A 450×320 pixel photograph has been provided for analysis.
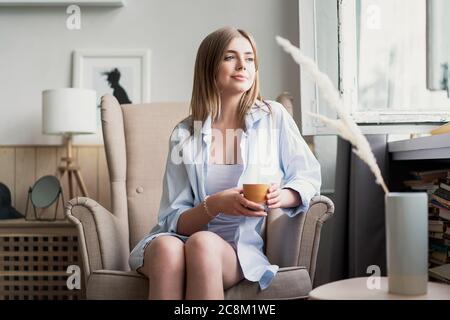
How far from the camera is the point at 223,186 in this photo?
1820mm

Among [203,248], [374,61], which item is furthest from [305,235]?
[374,61]

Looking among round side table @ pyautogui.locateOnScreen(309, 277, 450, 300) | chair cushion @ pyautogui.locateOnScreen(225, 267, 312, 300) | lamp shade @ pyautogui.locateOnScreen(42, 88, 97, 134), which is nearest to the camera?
round side table @ pyautogui.locateOnScreen(309, 277, 450, 300)

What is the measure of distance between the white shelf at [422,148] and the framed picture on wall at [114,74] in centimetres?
118

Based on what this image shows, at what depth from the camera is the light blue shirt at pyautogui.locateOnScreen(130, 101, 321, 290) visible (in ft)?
5.79

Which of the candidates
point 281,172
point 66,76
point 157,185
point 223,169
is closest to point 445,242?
point 281,172

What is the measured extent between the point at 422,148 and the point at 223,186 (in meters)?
0.81

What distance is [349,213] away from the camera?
2.64 metres

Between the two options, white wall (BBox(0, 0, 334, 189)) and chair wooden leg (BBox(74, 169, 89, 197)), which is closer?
chair wooden leg (BBox(74, 169, 89, 197))

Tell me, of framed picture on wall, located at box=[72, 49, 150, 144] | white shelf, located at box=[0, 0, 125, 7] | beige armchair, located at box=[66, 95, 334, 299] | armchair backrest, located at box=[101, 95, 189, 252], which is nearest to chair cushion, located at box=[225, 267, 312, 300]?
beige armchair, located at box=[66, 95, 334, 299]

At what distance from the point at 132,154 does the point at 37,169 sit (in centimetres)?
78

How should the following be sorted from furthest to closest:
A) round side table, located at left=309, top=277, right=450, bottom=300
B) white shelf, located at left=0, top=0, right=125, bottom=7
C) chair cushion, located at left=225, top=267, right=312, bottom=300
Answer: white shelf, located at left=0, top=0, right=125, bottom=7 → chair cushion, located at left=225, top=267, right=312, bottom=300 → round side table, located at left=309, top=277, right=450, bottom=300

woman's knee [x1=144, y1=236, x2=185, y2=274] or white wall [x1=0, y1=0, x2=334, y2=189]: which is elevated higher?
white wall [x1=0, y1=0, x2=334, y2=189]

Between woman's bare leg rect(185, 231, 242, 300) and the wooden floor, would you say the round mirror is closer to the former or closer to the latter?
the wooden floor

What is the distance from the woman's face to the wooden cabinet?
46.1 inches
